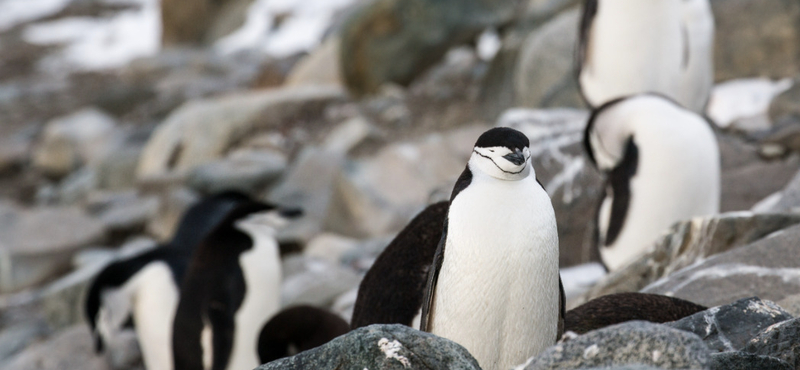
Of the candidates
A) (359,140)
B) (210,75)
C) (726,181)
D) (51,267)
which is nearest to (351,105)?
(359,140)

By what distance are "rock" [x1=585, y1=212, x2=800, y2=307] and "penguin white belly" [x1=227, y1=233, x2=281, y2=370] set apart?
1.74 meters

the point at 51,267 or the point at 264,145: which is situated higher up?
the point at 264,145

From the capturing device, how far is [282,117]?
34.4 ft

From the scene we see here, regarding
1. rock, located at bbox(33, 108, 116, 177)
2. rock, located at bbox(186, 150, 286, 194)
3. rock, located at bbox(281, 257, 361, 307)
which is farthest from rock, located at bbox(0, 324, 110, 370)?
rock, located at bbox(33, 108, 116, 177)

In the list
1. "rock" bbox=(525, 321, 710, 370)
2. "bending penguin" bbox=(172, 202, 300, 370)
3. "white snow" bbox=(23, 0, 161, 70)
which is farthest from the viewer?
"white snow" bbox=(23, 0, 161, 70)

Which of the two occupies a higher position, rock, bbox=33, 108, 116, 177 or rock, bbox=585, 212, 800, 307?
rock, bbox=585, 212, 800, 307

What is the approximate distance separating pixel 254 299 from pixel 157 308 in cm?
73

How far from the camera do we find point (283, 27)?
61.9 feet

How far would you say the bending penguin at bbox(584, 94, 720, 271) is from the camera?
3652mm

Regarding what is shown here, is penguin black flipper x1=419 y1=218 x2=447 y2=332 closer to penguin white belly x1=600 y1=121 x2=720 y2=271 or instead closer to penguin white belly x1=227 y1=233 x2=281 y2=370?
penguin white belly x1=600 y1=121 x2=720 y2=271

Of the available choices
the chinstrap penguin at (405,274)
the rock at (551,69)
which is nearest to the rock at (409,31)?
the rock at (551,69)

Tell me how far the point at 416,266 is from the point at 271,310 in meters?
1.97

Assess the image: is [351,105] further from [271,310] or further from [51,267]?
[271,310]

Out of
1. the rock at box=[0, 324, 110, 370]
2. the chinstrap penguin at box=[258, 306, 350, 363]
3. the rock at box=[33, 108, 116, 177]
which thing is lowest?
the rock at box=[33, 108, 116, 177]
